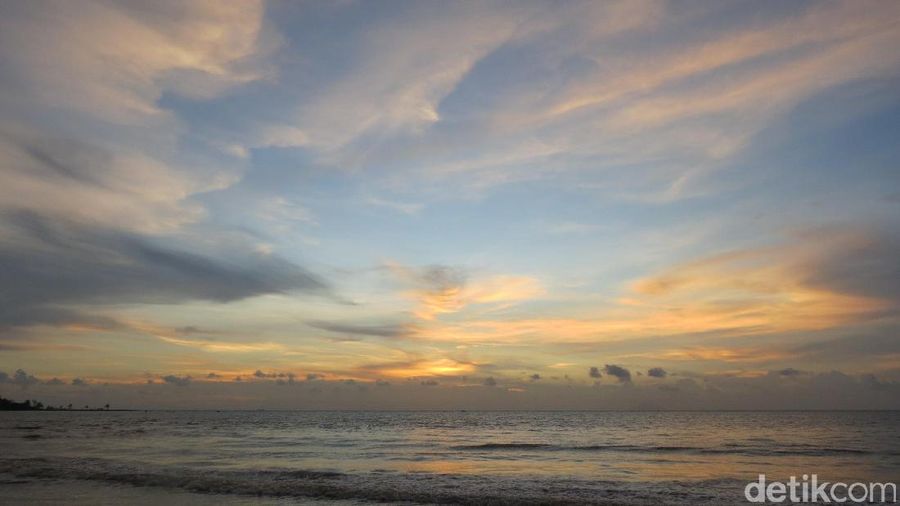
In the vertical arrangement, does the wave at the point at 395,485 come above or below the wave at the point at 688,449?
above

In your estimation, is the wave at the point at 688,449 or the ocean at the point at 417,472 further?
the wave at the point at 688,449

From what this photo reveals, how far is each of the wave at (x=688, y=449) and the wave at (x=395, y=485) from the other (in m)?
22.3

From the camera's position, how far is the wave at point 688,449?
5078 centimetres

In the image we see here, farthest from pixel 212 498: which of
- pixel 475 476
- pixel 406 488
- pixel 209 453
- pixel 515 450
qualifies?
pixel 515 450

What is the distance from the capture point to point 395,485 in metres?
30.1

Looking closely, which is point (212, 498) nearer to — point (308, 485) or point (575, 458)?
point (308, 485)

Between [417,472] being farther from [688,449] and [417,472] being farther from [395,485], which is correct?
[688,449]

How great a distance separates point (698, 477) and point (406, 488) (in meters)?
18.6

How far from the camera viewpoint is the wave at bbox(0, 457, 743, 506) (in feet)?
85.8

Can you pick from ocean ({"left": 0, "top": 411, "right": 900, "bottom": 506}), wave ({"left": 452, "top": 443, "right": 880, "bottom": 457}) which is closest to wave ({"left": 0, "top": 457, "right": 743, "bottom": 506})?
ocean ({"left": 0, "top": 411, "right": 900, "bottom": 506})

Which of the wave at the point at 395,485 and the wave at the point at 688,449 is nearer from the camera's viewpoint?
the wave at the point at 395,485

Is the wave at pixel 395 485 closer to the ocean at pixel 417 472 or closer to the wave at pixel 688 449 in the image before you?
the ocean at pixel 417 472

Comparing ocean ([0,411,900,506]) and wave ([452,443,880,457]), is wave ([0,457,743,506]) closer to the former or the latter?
ocean ([0,411,900,506])

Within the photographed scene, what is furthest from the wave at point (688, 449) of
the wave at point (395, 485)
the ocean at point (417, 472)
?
the wave at point (395, 485)
